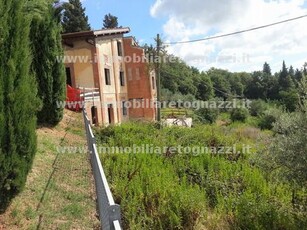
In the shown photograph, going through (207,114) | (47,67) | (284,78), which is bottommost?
(207,114)

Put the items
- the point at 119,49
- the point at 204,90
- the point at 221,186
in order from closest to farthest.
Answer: the point at 221,186
the point at 119,49
the point at 204,90

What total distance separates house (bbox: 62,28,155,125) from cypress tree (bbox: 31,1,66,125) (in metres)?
3.72

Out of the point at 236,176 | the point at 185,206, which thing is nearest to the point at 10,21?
the point at 185,206

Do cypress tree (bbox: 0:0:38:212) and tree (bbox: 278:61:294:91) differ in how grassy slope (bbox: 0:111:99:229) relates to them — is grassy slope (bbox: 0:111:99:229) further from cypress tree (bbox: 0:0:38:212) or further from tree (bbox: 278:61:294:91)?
tree (bbox: 278:61:294:91)

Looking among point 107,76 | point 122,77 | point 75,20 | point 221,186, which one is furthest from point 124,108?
point 75,20

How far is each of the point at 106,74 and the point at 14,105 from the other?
18575 millimetres

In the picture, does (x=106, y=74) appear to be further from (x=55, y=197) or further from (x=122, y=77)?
(x=55, y=197)

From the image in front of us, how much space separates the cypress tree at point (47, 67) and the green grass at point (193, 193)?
2465 millimetres

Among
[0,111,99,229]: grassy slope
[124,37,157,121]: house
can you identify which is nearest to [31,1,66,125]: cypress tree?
[0,111,99,229]: grassy slope

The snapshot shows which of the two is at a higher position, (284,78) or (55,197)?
(284,78)

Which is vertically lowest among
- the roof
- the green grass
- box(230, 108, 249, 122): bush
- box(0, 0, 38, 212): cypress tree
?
box(230, 108, 249, 122): bush

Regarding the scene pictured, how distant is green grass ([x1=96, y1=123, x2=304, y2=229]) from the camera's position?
6.45 m

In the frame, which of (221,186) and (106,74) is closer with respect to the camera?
(221,186)

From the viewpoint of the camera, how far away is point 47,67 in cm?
1245
